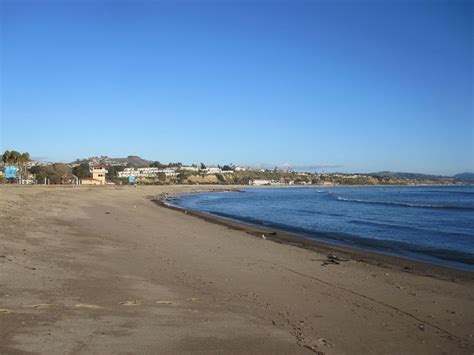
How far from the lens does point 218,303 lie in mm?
7059

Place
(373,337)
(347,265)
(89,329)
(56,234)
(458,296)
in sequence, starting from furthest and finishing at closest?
(56,234) → (347,265) → (458,296) → (373,337) → (89,329)

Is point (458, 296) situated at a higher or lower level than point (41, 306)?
lower

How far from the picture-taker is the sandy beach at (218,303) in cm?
527

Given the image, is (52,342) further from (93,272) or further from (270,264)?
(270,264)

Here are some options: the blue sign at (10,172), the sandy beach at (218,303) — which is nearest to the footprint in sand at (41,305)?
the sandy beach at (218,303)

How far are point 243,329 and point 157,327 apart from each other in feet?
3.80

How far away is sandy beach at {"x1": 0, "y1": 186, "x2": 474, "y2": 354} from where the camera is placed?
527 centimetres

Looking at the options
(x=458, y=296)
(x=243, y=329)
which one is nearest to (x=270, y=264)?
(x=458, y=296)

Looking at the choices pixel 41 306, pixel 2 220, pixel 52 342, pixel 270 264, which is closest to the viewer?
pixel 52 342

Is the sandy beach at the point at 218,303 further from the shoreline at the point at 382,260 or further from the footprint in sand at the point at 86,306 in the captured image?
the shoreline at the point at 382,260

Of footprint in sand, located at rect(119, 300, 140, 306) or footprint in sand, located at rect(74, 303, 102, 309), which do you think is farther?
footprint in sand, located at rect(119, 300, 140, 306)

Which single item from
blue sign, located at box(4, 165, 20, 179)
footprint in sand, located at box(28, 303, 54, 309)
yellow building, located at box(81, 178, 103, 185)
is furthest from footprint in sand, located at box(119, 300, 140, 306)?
yellow building, located at box(81, 178, 103, 185)

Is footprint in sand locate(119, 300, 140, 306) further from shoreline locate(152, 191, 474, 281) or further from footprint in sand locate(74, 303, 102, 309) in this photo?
shoreline locate(152, 191, 474, 281)

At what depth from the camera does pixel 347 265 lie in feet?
40.3
